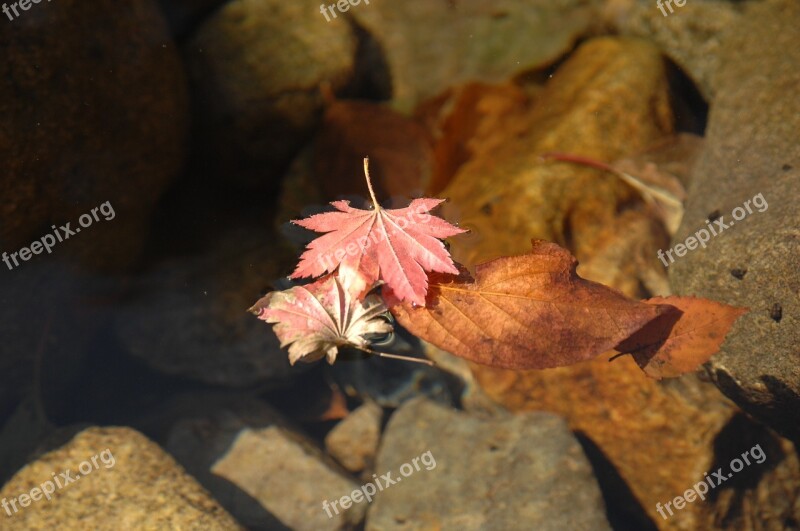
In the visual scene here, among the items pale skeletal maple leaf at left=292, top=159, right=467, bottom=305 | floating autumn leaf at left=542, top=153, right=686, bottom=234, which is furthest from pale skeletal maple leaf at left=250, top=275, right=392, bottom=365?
floating autumn leaf at left=542, top=153, right=686, bottom=234

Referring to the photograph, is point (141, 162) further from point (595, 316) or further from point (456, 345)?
point (595, 316)

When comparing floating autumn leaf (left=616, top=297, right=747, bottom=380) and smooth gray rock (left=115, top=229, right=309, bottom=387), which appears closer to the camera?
floating autumn leaf (left=616, top=297, right=747, bottom=380)

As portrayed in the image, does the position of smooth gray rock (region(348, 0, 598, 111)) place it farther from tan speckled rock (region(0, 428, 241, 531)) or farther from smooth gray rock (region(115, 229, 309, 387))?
tan speckled rock (region(0, 428, 241, 531))

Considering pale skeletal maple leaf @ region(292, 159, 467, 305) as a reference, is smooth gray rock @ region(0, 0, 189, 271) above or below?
above

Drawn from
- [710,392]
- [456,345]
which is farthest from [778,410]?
[456,345]
